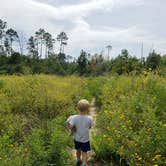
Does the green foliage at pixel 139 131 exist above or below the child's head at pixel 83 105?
below

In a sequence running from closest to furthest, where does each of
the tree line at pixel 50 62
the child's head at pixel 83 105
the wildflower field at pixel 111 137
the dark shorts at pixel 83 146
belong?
the wildflower field at pixel 111 137 < the child's head at pixel 83 105 < the dark shorts at pixel 83 146 < the tree line at pixel 50 62

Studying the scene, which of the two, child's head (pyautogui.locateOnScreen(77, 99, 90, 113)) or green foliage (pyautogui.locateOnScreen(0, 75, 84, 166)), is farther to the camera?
child's head (pyautogui.locateOnScreen(77, 99, 90, 113))

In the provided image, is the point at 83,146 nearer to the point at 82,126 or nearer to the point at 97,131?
the point at 82,126

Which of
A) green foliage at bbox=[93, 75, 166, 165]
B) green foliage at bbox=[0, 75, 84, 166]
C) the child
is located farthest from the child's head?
green foliage at bbox=[93, 75, 166, 165]

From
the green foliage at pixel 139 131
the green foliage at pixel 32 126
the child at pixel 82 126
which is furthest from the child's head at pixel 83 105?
the green foliage at pixel 139 131

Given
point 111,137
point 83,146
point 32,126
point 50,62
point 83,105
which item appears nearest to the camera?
point 83,105

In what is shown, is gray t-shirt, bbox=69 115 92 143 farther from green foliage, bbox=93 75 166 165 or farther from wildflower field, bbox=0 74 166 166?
green foliage, bbox=93 75 166 165

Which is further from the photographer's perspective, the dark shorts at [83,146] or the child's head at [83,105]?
the dark shorts at [83,146]

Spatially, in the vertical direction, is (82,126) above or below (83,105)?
below

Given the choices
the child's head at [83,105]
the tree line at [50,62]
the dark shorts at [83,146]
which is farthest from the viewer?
the tree line at [50,62]

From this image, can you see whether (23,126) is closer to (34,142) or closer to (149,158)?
(34,142)

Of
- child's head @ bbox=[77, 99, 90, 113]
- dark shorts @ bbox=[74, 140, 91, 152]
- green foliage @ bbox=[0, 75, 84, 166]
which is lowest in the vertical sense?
dark shorts @ bbox=[74, 140, 91, 152]

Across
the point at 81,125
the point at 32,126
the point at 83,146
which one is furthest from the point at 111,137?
the point at 32,126

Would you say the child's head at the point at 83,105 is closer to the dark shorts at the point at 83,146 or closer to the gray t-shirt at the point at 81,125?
the gray t-shirt at the point at 81,125
